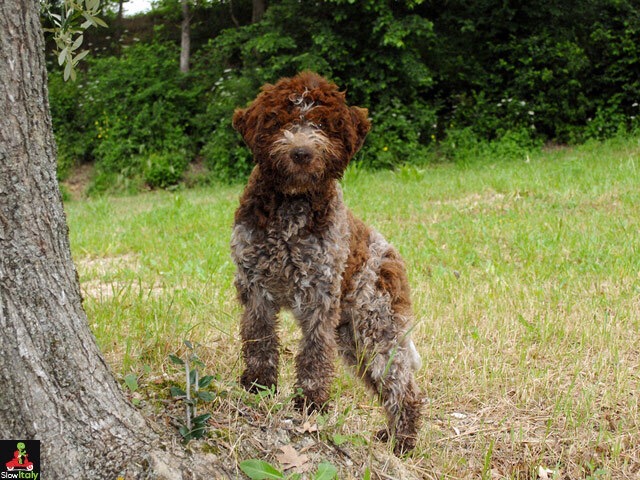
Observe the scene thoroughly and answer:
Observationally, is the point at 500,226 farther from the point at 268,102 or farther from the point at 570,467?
the point at 268,102

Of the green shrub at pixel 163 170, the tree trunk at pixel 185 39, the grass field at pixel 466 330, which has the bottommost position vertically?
the green shrub at pixel 163 170

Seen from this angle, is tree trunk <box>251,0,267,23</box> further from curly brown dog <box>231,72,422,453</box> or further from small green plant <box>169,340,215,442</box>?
small green plant <box>169,340,215,442</box>

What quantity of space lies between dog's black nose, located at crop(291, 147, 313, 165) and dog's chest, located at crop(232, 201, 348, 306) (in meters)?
0.30

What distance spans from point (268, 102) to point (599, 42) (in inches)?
641

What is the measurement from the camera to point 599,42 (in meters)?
17.1

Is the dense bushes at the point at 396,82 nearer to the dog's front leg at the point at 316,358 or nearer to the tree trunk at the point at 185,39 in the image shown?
the tree trunk at the point at 185,39

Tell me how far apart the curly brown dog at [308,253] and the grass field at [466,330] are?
0.23 m

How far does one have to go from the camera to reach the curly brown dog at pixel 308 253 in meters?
3.24

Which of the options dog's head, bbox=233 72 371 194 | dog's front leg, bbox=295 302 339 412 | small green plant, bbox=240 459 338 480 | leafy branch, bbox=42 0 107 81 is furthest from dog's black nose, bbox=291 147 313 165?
small green plant, bbox=240 459 338 480

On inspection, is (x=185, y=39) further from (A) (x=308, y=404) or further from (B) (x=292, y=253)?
(A) (x=308, y=404)

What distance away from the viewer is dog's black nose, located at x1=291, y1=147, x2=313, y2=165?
10.2 ft

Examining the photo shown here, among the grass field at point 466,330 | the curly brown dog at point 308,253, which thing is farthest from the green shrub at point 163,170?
the curly brown dog at point 308,253

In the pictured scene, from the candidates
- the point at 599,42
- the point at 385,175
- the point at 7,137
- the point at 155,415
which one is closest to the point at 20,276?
the point at 7,137

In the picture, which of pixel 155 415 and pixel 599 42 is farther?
pixel 599 42
